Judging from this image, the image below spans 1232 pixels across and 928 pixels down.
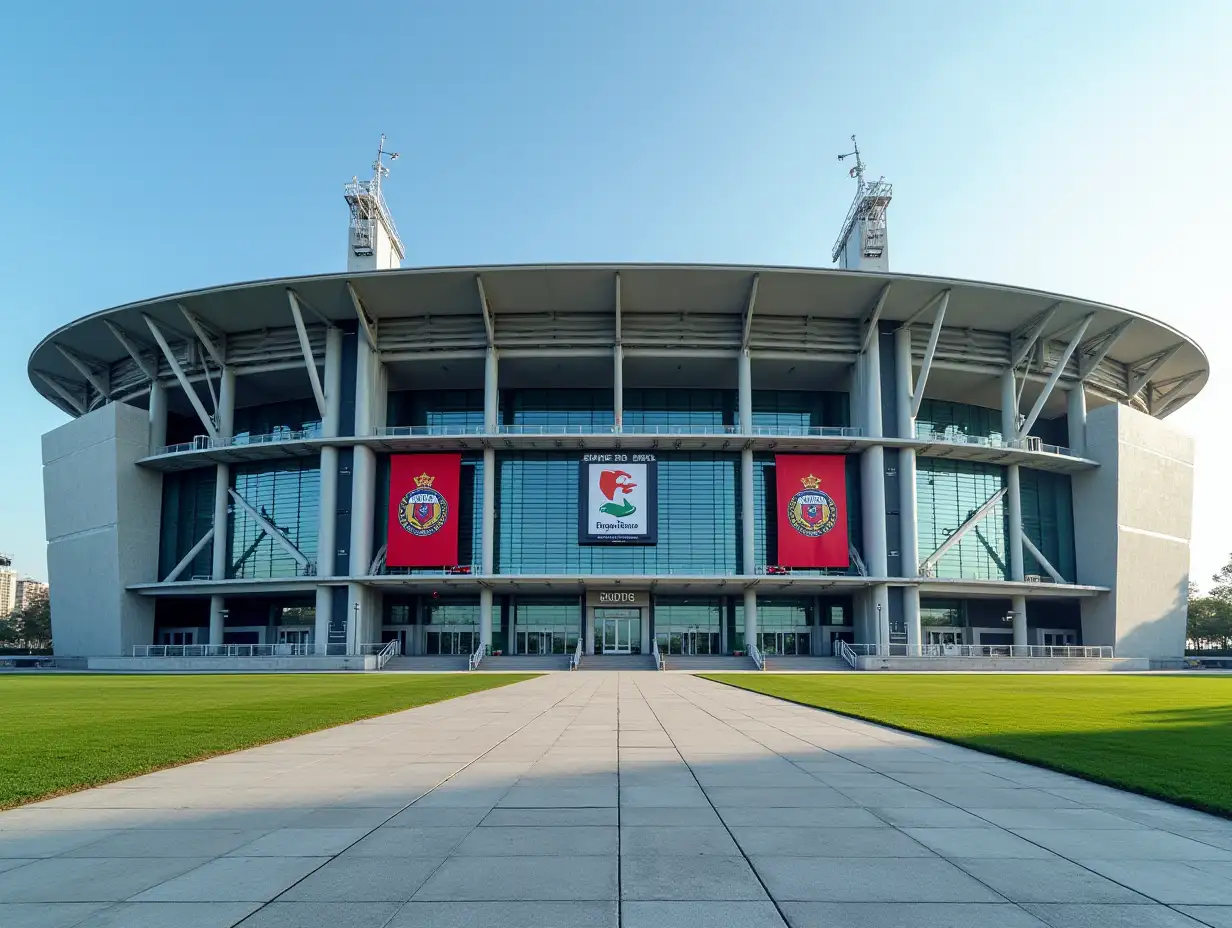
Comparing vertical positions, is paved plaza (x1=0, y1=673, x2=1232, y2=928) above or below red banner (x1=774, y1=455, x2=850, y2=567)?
below

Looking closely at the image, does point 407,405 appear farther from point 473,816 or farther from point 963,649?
point 473,816

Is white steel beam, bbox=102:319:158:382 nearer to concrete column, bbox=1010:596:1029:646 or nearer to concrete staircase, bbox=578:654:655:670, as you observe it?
concrete staircase, bbox=578:654:655:670

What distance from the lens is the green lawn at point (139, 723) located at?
9.92m

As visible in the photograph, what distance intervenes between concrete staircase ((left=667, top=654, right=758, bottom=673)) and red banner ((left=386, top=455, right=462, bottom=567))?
49.9 feet

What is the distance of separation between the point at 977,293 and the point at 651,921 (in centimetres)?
5428

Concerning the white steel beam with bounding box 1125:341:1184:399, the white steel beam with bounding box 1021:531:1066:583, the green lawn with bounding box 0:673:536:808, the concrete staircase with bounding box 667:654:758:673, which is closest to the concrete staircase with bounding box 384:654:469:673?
the concrete staircase with bounding box 667:654:758:673

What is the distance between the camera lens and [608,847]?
6.55 m

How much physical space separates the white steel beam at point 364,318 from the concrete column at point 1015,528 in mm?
42504

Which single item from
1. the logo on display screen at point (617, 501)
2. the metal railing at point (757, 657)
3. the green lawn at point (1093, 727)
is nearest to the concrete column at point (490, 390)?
the logo on display screen at point (617, 501)

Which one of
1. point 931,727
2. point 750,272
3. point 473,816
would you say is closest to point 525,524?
point 750,272

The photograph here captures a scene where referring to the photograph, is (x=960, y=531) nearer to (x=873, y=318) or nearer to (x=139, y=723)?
(x=873, y=318)

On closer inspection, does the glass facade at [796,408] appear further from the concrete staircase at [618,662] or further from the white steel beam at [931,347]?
the concrete staircase at [618,662]

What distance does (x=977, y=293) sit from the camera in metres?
53.2

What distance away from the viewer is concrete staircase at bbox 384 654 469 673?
52.3 metres
